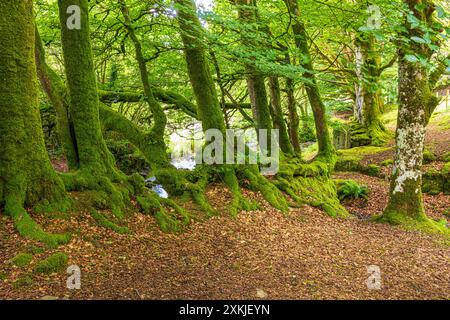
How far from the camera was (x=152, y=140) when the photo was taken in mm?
8336

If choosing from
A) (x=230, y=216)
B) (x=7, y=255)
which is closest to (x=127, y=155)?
(x=230, y=216)

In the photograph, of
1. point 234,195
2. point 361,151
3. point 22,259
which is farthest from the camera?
point 361,151

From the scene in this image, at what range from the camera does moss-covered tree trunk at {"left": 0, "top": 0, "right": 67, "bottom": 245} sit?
14.7ft

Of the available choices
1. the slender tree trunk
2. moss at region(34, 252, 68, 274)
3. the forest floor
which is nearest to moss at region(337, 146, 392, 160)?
the slender tree trunk

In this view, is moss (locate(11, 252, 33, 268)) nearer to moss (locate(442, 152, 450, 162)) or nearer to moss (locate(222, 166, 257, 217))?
moss (locate(222, 166, 257, 217))

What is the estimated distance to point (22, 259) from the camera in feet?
13.0

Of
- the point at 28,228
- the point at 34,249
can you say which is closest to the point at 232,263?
the point at 34,249

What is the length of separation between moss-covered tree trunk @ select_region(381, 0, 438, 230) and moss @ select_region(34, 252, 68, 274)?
697cm

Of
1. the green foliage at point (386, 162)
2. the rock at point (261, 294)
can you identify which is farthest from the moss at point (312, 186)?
the rock at point (261, 294)

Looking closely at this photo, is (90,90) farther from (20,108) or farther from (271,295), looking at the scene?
(271,295)

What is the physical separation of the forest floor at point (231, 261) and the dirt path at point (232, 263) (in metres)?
0.01

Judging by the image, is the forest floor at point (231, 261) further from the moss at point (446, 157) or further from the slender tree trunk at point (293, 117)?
the moss at point (446, 157)

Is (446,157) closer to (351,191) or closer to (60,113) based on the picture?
(351,191)

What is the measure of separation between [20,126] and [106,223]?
1.81m
